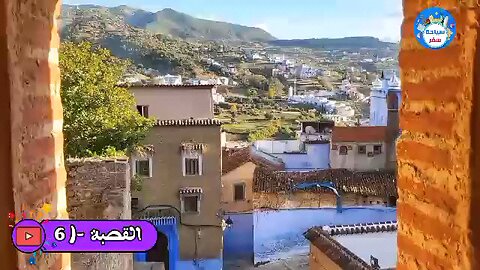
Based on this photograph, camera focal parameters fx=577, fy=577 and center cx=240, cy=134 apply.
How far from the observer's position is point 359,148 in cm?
1242

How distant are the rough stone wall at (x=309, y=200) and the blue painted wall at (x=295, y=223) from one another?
23.0 inches

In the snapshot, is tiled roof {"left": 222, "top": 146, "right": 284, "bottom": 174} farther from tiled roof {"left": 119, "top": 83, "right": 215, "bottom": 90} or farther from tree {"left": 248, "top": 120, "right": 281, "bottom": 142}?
tiled roof {"left": 119, "top": 83, "right": 215, "bottom": 90}

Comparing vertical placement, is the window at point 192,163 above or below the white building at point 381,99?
below

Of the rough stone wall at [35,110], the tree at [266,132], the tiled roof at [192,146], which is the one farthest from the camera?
the tree at [266,132]

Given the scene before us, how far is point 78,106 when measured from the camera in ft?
22.4

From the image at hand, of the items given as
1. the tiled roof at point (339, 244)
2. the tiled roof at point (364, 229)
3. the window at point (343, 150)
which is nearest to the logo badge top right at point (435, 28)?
the tiled roof at point (339, 244)

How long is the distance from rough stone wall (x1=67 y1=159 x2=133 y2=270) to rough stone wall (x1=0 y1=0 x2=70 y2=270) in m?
2.27

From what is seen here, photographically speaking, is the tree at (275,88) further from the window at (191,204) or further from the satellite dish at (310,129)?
the window at (191,204)

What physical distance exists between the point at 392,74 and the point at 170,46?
212 inches

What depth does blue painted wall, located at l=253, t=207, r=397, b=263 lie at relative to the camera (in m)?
9.89

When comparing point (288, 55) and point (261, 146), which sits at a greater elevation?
point (288, 55)

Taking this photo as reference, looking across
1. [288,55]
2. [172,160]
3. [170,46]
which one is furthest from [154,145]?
[288,55]

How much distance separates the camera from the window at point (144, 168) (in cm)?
952

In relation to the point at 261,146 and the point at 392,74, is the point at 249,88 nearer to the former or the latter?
the point at 261,146
